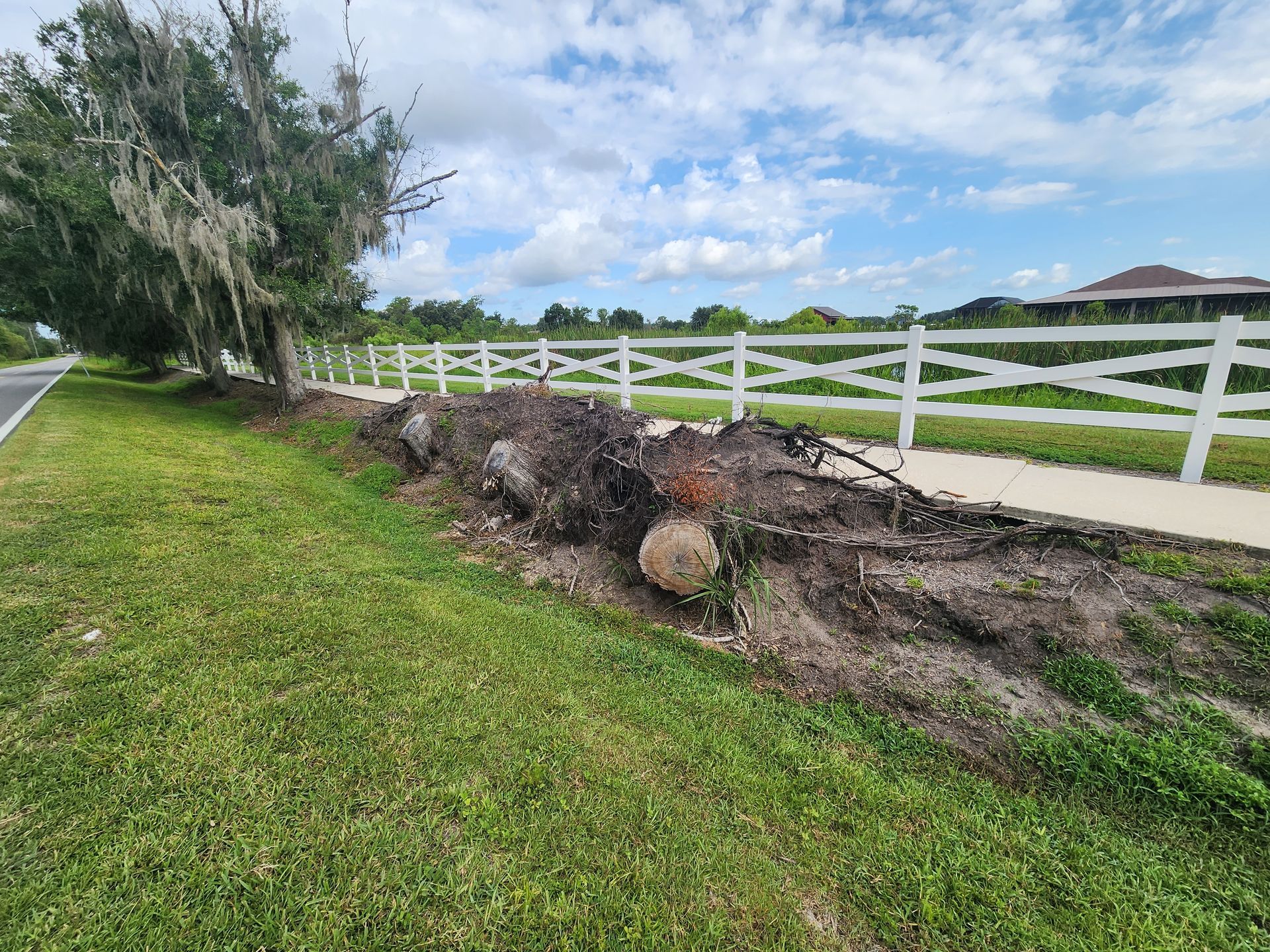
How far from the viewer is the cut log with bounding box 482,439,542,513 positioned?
4914 mm

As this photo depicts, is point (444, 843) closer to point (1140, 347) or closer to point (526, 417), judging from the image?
point (526, 417)

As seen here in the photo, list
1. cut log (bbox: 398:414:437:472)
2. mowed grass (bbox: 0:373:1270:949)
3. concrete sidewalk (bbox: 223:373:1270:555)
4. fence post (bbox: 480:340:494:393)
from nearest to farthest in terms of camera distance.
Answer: mowed grass (bbox: 0:373:1270:949) → concrete sidewalk (bbox: 223:373:1270:555) → cut log (bbox: 398:414:437:472) → fence post (bbox: 480:340:494:393)

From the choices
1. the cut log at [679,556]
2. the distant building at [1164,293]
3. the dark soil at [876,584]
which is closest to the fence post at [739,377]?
the dark soil at [876,584]

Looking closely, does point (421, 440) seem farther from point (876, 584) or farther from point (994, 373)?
point (994, 373)

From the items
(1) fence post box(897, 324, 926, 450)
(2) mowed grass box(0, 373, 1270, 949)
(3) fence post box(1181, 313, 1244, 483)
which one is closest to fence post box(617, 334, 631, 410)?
(1) fence post box(897, 324, 926, 450)

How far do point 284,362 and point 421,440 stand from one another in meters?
7.96

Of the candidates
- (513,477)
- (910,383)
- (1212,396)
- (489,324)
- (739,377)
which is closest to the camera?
(1212,396)

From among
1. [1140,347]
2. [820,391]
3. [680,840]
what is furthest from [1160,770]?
[1140,347]

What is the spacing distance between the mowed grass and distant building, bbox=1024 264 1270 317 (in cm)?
1760

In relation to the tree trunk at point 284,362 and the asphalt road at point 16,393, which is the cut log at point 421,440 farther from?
the tree trunk at point 284,362

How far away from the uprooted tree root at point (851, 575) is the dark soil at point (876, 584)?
0.01 meters

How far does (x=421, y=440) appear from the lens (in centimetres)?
655

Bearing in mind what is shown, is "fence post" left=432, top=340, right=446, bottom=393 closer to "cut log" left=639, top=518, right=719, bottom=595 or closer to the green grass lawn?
the green grass lawn

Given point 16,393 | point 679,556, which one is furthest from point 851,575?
point 16,393
